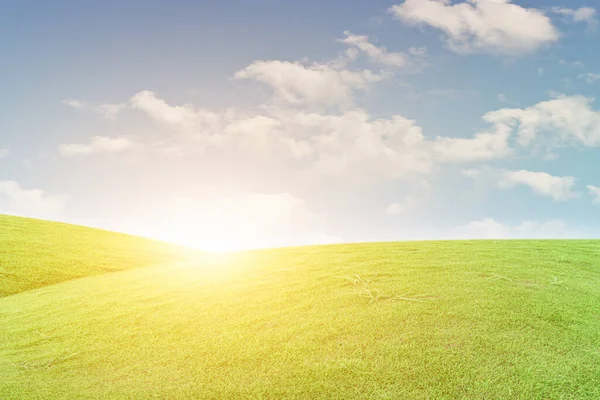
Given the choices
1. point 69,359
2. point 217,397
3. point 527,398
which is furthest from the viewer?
point 69,359

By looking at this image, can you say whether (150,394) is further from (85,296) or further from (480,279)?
(85,296)

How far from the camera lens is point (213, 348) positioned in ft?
16.1

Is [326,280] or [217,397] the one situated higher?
[326,280]

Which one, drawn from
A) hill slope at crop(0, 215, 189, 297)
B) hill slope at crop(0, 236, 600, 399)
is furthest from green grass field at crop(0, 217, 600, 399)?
hill slope at crop(0, 215, 189, 297)

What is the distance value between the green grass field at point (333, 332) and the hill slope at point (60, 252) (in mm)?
3707

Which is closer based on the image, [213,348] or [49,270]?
[213,348]

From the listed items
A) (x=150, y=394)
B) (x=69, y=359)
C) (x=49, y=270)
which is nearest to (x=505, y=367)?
(x=150, y=394)

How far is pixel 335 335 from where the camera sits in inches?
187

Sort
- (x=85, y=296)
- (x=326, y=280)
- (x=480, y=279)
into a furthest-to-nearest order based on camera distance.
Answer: (x=85, y=296)
(x=326, y=280)
(x=480, y=279)

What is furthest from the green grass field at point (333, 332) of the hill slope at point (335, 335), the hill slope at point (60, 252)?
the hill slope at point (60, 252)

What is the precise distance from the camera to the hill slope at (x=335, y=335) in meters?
3.89

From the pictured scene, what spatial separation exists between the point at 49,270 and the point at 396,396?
12471mm

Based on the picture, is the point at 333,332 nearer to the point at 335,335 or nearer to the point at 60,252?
the point at 335,335

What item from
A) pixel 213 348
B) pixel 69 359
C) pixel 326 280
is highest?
pixel 326 280
